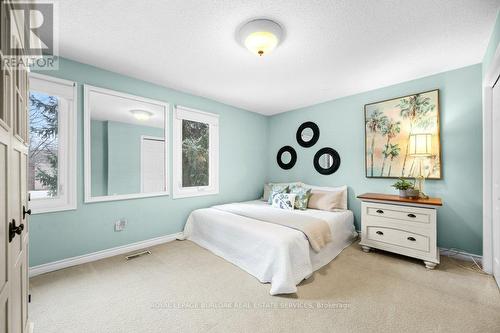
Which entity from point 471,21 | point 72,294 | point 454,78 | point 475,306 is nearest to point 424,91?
point 454,78

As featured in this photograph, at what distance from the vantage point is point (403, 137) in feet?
10.1

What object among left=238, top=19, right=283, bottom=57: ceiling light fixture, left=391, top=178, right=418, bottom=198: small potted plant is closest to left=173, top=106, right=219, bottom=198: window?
left=238, top=19, right=283, bottom=57: ceiling light fixture

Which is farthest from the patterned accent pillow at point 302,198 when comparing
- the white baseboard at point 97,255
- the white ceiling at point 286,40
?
the white baseboard at point 97,255

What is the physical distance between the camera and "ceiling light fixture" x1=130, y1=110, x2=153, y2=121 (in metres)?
3.08

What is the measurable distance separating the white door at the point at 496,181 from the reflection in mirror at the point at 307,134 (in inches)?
93.3

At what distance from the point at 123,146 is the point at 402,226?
381cm

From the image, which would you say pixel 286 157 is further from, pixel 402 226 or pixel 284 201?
pixel 402 226

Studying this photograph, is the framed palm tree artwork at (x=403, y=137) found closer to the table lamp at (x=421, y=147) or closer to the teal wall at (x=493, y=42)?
the table lamp at (x=421, y=147)

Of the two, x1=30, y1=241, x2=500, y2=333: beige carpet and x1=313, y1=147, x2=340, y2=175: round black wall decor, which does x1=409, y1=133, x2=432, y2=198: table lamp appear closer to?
x1=30, y1=241, x2=500, y2=333: beige carpet

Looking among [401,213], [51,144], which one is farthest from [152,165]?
[401,213]

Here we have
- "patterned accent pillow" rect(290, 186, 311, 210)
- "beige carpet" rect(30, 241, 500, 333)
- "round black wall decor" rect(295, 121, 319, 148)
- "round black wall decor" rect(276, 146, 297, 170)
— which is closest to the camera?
"beige carpet" rect(30, 241, 500, 333)

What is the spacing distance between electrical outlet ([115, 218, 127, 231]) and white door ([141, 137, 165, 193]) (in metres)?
0.47

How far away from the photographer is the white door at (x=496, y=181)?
203cm

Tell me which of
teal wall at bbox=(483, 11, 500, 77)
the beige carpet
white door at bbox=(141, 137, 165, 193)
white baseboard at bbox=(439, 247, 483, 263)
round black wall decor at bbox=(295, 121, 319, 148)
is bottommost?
the beige carpet
